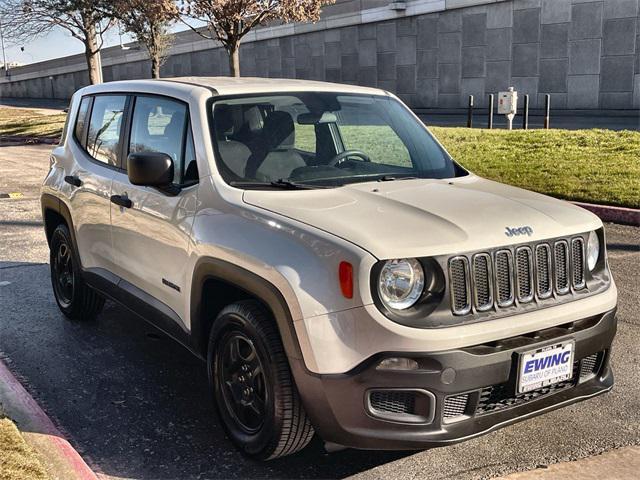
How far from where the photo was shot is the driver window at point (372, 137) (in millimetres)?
4449

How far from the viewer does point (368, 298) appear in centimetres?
296

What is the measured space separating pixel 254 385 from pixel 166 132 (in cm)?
174

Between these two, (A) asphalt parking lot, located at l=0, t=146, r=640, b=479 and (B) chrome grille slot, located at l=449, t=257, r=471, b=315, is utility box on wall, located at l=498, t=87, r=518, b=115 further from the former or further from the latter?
(B) chrome grille slot, located at l=449, t=257, r=471, b=315

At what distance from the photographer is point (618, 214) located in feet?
30.0

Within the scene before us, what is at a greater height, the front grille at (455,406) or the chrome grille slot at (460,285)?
the chrome grille slot at (460,285)

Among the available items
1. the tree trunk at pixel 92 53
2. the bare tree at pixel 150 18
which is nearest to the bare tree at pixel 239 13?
the bare tree at pixel 150 18

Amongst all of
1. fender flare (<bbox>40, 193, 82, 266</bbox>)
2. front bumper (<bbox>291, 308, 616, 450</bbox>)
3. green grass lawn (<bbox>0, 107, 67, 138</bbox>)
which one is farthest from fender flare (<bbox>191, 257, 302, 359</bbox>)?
green grass lawn (<bbox>0, 107, 67, 138</bbox>)

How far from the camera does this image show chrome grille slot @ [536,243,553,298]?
330cm

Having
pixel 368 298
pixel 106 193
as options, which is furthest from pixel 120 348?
pixel 368 298

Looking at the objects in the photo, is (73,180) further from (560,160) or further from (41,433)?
(560,160)

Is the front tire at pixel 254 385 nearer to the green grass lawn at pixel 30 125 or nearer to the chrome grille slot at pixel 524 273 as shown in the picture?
the chrome grille slot at pixel 524 273

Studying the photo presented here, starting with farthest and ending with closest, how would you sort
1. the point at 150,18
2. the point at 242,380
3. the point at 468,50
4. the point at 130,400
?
the point at 468,50 → the point at 150,18 → the point at 130,400 → the point at 242,380

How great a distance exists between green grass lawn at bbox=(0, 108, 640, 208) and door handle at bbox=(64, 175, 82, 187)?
6.96 meters

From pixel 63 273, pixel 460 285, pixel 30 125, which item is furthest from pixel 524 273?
pixel 30 125
